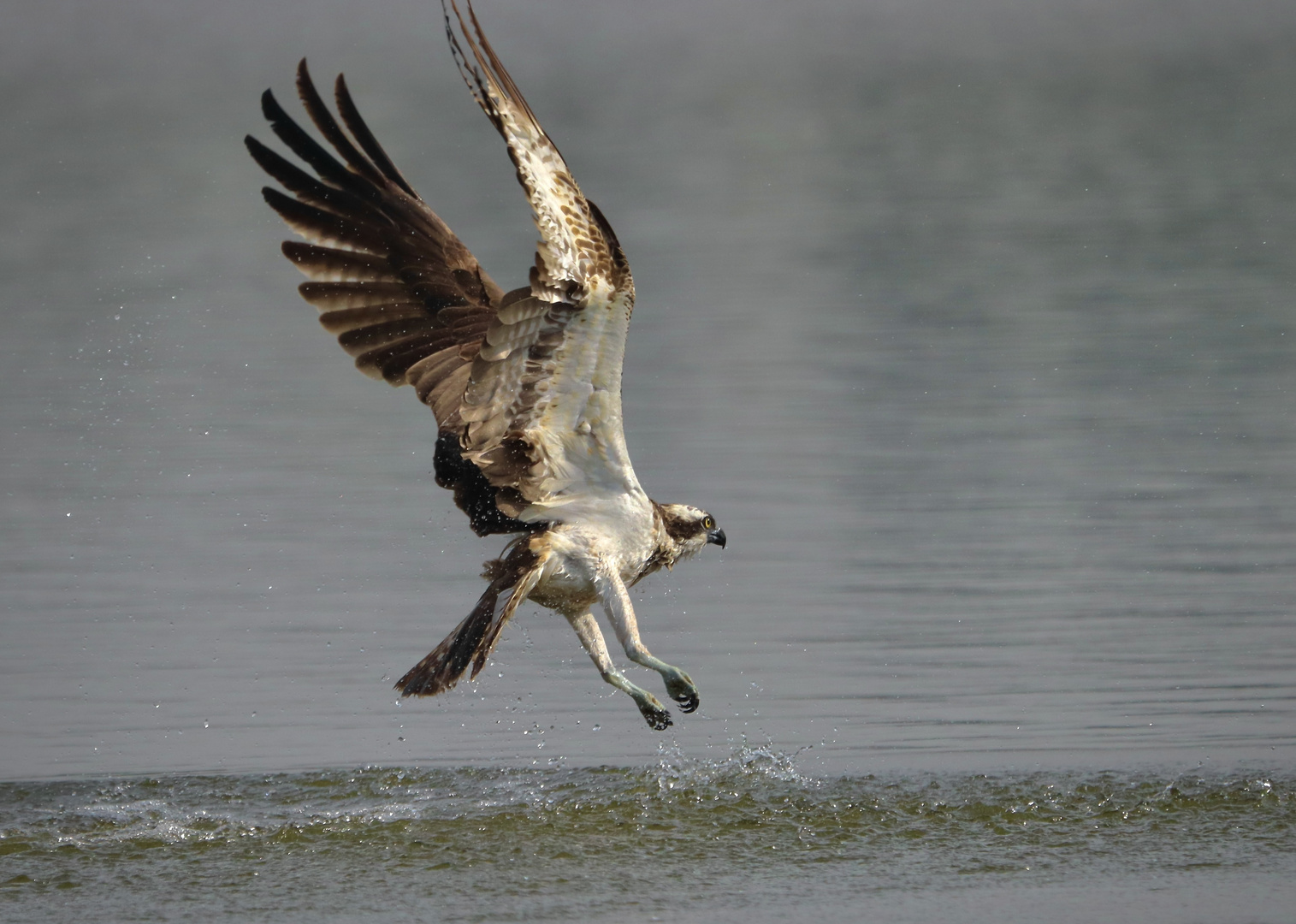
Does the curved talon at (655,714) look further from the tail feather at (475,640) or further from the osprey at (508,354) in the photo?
the tail feather at (475,640)

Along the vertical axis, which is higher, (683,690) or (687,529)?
(687,529)

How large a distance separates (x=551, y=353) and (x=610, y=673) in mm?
1399

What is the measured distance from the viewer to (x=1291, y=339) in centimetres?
1540

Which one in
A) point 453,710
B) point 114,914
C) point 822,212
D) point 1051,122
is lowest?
point 114,914

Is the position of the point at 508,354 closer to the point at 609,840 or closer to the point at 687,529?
the point at 687,529

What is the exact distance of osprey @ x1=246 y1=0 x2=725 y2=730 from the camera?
23.0 feet

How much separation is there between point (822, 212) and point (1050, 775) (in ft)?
Result: 56.0

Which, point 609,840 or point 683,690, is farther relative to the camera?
point 683,690

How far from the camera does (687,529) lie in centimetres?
843

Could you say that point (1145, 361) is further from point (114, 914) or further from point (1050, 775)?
point (114, 914)

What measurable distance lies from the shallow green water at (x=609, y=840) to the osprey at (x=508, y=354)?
1.71 feet

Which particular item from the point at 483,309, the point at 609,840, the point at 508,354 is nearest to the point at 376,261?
the point at 483,309

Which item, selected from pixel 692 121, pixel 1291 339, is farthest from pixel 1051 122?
pixel 1291 339

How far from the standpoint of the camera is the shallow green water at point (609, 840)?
20.6 feet
